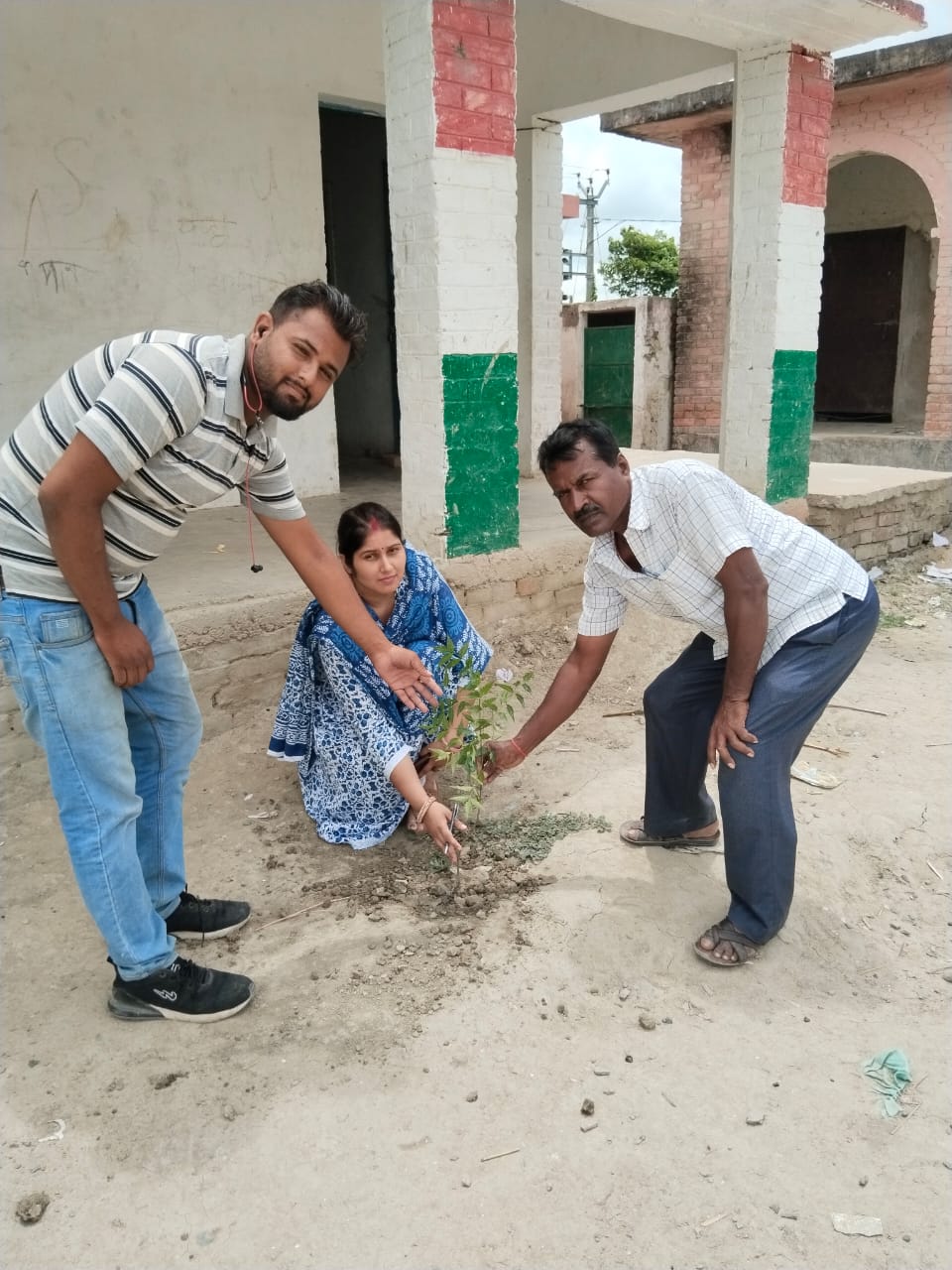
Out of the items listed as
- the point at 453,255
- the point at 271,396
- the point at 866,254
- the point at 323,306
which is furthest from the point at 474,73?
the point at 866,254

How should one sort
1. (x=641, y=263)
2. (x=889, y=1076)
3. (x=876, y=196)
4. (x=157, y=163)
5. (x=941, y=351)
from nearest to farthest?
(x=889, y=1076)
(x=157, y=163)
(x=941, y=351)
(x=876, y=196)
(x=641, y=263)

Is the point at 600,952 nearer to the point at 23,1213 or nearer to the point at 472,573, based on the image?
the point at 23,1213

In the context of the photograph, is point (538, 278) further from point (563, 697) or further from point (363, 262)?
point (563, 697)

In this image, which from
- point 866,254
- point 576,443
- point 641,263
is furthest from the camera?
point 641,263

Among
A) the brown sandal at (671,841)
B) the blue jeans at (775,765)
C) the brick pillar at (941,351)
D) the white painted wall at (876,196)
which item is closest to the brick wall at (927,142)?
the brick pillar at (941,351)

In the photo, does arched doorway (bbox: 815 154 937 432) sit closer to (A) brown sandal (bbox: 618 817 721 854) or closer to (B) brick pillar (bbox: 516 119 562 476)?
(B) brick pillar (bbox: 516 119 562 476)

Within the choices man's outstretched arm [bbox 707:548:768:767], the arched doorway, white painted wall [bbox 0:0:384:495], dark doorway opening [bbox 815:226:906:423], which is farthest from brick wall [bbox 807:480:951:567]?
Answer: dark doorway opening [bbox 815:226:906:423]

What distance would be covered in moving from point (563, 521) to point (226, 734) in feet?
8.23

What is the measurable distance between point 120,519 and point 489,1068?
153cm

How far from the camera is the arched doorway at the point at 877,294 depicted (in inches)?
492

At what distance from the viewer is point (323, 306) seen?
202 centimetres

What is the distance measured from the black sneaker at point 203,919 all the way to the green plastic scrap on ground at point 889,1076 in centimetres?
173

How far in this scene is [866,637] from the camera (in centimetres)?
266

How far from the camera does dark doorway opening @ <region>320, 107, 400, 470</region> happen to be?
734 centimetres
